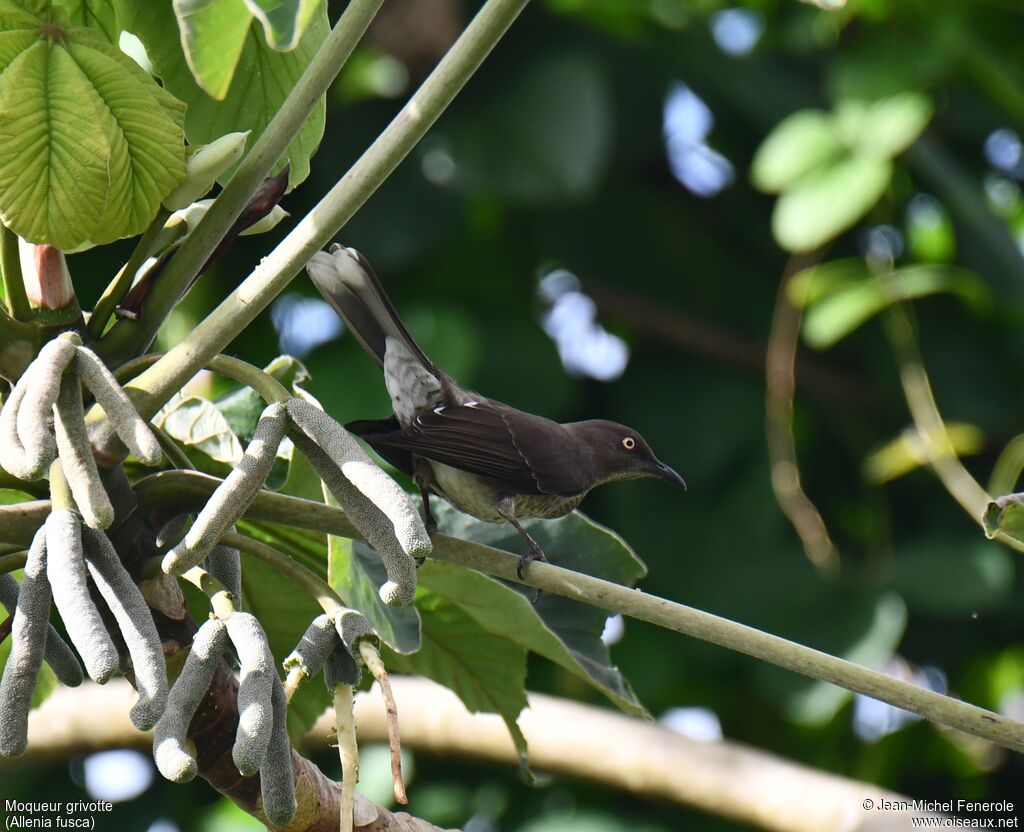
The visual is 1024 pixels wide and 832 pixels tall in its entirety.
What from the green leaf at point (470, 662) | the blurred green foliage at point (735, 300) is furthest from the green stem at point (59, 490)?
the blurred green foliage at point (735, 300)

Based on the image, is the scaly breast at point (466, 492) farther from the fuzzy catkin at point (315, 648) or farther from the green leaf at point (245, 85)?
the fuzzy catkin at point (315, 648)

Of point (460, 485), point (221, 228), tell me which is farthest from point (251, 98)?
point (460, 485)

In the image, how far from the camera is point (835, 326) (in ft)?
14.3

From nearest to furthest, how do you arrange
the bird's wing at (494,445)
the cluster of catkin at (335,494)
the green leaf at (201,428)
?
the cluster of catkin at (335,494), the green leaf at (201,428), the bird's wing at (494,445)

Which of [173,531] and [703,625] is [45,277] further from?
[703,625]

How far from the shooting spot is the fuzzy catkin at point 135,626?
1181 millimetres

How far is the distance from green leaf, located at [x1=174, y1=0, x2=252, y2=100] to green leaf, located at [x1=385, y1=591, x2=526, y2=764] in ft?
3.43

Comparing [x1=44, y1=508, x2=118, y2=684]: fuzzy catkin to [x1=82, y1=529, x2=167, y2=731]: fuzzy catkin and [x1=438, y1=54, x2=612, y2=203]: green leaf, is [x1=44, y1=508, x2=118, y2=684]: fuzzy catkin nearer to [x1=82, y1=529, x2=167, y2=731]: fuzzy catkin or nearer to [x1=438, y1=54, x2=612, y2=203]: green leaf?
[x1=82, y1=529, x2=167, y2=731]: fuzzy catkin

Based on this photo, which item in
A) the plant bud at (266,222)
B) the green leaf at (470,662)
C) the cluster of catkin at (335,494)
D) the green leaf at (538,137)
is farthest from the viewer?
the green leaf at (538,137)

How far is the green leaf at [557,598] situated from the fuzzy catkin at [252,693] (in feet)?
2.35

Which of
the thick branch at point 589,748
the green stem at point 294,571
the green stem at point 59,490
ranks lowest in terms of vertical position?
the thick branch at point 589,748

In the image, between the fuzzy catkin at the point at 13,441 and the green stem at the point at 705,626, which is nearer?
the fuzzy catkin at the point at 13,441

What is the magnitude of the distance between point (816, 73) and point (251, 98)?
3.78 m

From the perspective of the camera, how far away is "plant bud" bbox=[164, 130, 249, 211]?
1.57 meters
